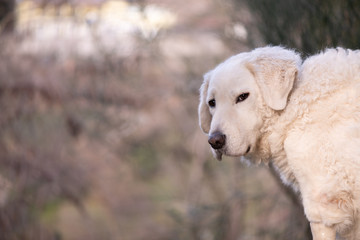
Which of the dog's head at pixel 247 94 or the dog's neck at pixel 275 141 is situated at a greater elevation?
the dog's head at pixel 247 94

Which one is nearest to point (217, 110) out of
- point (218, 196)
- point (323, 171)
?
point (323, 171)

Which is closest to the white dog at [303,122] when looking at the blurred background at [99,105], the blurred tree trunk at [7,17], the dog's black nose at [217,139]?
the dog's black nose at [217,139]

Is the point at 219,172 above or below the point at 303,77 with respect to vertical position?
below

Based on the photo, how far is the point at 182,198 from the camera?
14680 mm

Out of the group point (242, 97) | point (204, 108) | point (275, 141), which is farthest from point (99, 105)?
→ point (275, 141)

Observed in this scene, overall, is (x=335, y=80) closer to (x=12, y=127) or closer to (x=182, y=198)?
(x=12, y=127)

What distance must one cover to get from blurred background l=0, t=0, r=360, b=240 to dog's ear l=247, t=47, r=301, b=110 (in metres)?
2.89

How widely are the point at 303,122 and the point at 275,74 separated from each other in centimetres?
40

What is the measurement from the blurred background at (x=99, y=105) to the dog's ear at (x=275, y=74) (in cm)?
289

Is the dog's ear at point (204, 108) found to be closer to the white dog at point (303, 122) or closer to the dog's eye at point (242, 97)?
the white dog at point (303, 122)

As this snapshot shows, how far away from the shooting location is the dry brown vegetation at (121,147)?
9.80 m

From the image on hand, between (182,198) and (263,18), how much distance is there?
939 cm

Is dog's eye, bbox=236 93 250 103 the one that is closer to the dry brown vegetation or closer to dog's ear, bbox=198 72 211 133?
dog's ear, bbox=198 72 211 133

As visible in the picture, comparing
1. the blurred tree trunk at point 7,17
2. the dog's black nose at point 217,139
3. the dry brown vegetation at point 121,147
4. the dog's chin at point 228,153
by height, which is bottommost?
the dry brown vegetation at point 121,147
